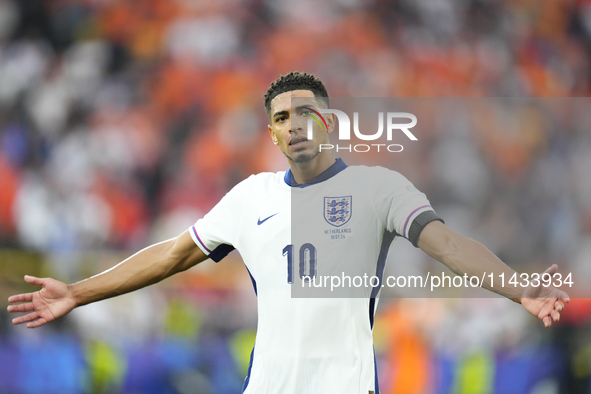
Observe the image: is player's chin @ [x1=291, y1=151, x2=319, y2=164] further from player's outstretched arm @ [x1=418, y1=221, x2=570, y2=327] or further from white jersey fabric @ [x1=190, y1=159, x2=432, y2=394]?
player's outstretched arm @ [x1=418, y1=221, x2=570, y2=327]

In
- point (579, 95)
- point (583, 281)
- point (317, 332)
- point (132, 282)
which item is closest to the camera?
point (317, 332)

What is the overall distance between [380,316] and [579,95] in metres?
3.36

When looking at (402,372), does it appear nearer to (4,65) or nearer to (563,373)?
(563,373)

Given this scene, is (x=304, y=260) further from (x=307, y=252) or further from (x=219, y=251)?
(x=219, y=251)

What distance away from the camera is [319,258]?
228 cm

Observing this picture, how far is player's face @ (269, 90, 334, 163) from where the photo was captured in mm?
2436

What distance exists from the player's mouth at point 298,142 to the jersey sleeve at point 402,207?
14.0 inches

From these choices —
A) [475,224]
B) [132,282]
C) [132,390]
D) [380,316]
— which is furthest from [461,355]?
[132,282]

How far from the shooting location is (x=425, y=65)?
6137 mm

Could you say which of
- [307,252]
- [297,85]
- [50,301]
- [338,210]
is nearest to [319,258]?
[307,252]

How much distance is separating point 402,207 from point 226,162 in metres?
3.77

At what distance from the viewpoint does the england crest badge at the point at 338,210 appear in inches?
90.2

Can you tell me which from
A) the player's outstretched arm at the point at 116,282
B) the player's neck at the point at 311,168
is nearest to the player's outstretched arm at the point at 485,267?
the player's neck at the point at 311,168

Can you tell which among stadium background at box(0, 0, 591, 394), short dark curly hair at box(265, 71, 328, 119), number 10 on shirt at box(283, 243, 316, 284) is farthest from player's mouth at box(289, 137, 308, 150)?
stadium background at box(0, 0, 591, 394)
